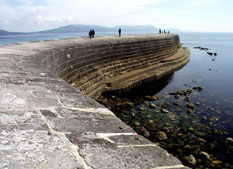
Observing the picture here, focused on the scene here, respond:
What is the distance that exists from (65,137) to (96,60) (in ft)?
38.8

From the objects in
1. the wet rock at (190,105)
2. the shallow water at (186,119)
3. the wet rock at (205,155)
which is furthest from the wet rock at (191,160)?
the wet rock at (190,105)

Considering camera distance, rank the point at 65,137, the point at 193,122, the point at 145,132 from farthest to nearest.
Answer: the point at 193,122 → the point at 145,132 → the point at 65,137

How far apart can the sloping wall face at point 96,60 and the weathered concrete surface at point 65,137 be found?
3.79 m

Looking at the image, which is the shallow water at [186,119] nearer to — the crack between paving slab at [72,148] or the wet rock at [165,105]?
the wet rock at [165,105]

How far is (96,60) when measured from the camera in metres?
13.5

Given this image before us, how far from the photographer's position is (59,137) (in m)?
Answer: 1.82

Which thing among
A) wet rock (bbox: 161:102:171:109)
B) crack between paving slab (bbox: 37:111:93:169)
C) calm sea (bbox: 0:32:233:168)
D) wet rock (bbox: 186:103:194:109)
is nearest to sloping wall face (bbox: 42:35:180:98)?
calm sea (bbox: 0:32:233:168)

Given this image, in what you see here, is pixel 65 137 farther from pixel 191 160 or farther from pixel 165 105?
pixel 165 105

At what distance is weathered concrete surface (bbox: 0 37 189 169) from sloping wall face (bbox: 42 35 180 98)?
3.79m

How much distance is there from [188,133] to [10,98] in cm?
711

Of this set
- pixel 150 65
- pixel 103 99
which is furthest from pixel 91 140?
pixel 150 65

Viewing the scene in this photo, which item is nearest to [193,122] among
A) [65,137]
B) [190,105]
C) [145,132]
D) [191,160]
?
[190,105]

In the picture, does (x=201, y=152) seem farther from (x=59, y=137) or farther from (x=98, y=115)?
(x=59, y=137)

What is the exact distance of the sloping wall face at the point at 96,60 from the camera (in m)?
9.22
